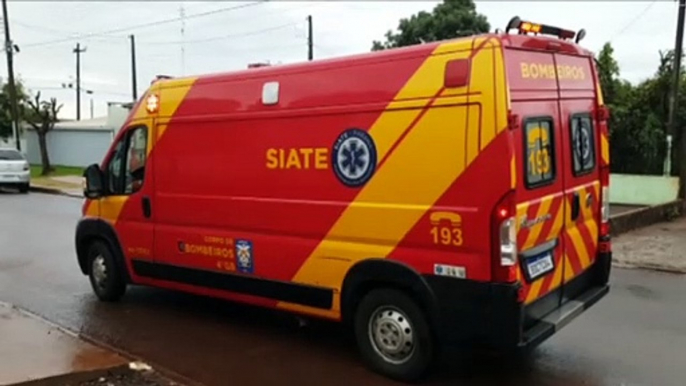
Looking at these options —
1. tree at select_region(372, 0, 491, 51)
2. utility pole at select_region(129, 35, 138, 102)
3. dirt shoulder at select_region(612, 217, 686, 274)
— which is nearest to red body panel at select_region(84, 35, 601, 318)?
dirt shoulder at select_region(612, 217, 686, 274)

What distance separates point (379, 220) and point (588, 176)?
1955mm

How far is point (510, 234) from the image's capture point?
15.5 ft

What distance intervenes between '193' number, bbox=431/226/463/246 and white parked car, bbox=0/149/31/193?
21905mm

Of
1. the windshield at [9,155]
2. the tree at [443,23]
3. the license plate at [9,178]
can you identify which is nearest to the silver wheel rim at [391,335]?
the license plate at [9,178]

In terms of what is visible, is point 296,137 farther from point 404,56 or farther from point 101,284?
point 101,284

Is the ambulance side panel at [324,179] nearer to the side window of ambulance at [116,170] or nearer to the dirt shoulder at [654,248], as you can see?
the side window of ambulance at [116,170]

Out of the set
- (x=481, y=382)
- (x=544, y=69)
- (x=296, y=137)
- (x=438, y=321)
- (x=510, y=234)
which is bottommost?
(x=481, y=382)

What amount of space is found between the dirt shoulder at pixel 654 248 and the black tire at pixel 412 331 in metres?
6.10

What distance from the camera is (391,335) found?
5.39 m

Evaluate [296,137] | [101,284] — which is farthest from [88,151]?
[296,137]

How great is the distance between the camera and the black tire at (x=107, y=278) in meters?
7.73

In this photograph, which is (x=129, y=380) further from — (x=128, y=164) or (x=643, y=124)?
(x=643, y=124)

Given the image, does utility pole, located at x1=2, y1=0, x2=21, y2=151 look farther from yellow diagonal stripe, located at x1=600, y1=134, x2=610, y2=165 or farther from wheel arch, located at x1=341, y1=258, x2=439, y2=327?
yellow diagonal stripe, located at x1=600, y1=134, x2=610, y2=165

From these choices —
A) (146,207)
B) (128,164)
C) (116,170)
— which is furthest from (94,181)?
(146,207)
